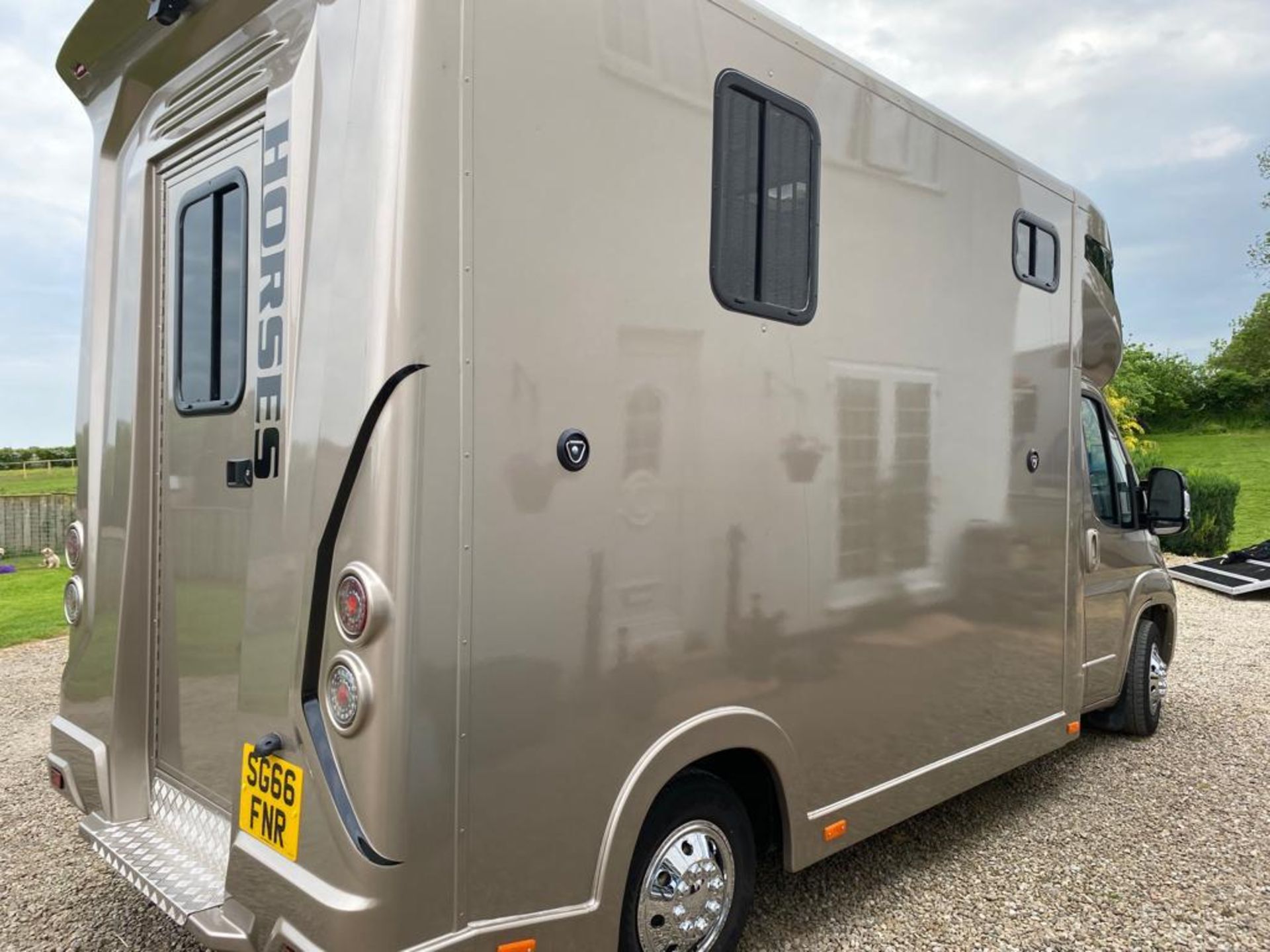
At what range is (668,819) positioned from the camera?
253cm

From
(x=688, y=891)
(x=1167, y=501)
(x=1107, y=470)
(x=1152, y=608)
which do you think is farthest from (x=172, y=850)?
(x=1152, y=608)

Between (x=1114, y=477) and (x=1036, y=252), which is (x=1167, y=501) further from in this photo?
(x=1036, y=252)

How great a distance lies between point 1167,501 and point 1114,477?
0.33m

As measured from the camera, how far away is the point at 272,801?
2111 mm

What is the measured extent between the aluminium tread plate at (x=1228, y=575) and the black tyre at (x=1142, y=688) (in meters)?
6.70

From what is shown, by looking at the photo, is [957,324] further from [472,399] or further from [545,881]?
[545,881]

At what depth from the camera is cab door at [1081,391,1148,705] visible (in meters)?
4.45

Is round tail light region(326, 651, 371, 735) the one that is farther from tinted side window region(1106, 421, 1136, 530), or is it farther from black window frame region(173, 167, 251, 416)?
tinted side window region(1106, 421, 1136, 530)

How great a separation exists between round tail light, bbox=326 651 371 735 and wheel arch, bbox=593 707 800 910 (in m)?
0.74

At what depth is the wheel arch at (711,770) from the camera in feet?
7.56

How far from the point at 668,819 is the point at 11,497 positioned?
1785 centimetres

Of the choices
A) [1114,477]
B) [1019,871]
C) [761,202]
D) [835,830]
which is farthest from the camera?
[1114,477]

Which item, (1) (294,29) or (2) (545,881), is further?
(1) (294,29)

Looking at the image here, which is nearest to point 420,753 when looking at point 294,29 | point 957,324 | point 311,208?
point 311,208
